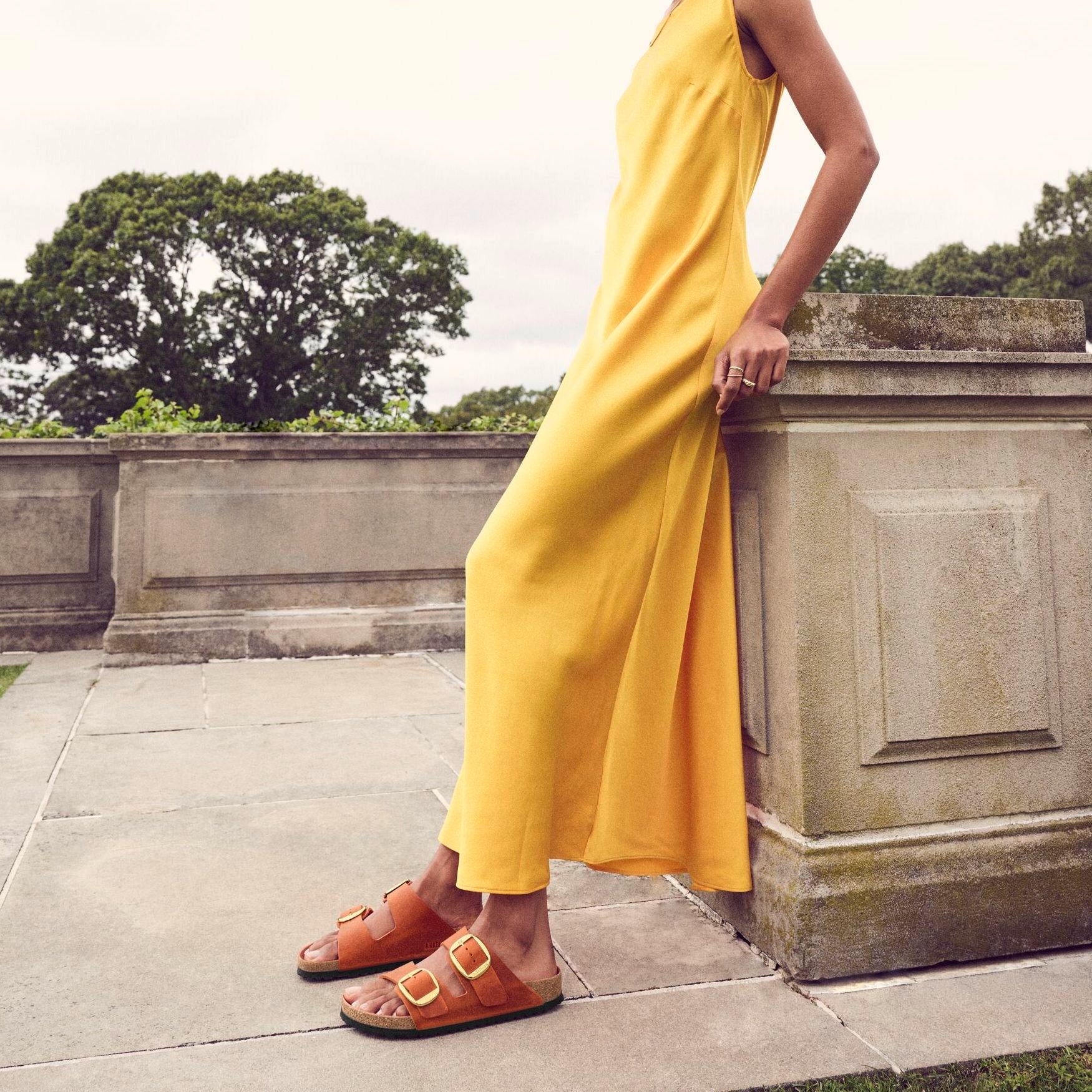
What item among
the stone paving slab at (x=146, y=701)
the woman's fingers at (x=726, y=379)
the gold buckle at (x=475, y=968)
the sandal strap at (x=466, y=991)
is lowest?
the sandal strap at (x=466, y=991)

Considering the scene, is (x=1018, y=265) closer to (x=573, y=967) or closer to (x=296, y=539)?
(x=296, y=539)

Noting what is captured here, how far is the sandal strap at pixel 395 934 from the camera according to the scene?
74.6 inches

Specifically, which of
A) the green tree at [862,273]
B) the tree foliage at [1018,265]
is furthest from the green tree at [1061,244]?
the green tree at [862,273]

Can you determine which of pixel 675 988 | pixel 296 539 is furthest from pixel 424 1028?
pixel 296 539

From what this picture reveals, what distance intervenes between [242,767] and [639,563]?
2.10m

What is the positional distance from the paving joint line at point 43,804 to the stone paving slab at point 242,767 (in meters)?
0.02

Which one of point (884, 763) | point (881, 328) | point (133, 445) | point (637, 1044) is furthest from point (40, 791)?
point (133, 445)

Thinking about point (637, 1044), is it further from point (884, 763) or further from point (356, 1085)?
point (884, 763)

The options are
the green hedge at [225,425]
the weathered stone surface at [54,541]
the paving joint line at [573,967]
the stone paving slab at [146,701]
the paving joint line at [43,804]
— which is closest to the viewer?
the paving joint line at [573,967]

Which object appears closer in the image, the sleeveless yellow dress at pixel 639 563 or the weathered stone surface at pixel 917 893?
the sleeveless yellow dress at pixel 639 563

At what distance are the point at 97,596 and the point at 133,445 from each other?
1.15 m

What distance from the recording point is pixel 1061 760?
6.82ft

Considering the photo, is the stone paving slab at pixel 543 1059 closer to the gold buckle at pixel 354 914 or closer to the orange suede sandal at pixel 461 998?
the orange suede sandal at pixel 461 998

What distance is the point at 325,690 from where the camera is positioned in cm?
489
